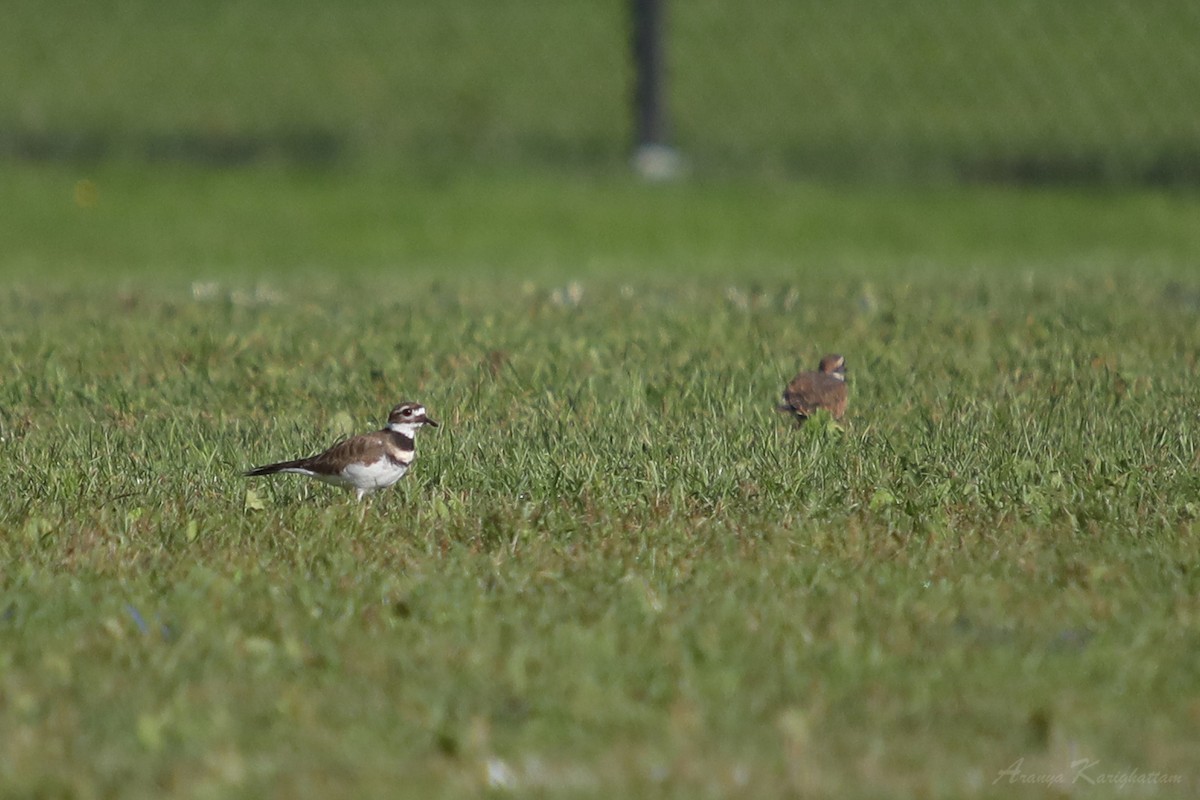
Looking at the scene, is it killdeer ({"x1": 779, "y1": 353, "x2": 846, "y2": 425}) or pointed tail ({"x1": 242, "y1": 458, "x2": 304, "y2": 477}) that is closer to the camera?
pointed tail ({"x1": 242, "y1": 458, "x2": 304, "y2": 477})

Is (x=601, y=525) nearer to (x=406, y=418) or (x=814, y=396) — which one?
(x=406, y=418)

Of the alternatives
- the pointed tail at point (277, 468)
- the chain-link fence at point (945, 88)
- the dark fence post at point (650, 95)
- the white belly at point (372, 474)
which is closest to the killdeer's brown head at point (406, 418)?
the white belly at point (372, 474)

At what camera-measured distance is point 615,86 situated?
26.4 meters

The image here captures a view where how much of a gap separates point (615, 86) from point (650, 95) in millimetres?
4185

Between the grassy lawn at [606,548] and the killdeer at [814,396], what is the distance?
6.1 inches

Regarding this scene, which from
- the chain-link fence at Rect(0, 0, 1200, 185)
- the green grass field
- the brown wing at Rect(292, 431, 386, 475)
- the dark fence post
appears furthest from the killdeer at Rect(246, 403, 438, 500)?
the chain-link fence at Rect(0, 0, 1200, 185)

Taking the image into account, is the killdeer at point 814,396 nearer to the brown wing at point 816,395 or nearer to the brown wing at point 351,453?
the brown wing at point 816,395

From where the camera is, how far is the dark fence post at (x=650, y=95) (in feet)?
72.1

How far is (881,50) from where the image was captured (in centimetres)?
2697

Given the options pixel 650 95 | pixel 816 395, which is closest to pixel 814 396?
pixel 816 395

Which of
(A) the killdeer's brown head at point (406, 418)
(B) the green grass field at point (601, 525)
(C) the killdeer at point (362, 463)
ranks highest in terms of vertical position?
(A) the killdeer's brown head at point (406, 418)

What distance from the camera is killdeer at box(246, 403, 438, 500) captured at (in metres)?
6.46

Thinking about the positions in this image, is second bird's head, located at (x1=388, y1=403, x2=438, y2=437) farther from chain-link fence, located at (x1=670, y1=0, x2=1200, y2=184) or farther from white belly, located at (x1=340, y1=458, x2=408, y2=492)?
chain-link fence, located at (x1=670, y1=0, x2=1200, y2=184)

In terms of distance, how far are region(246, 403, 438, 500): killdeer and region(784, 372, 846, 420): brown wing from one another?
195cm
